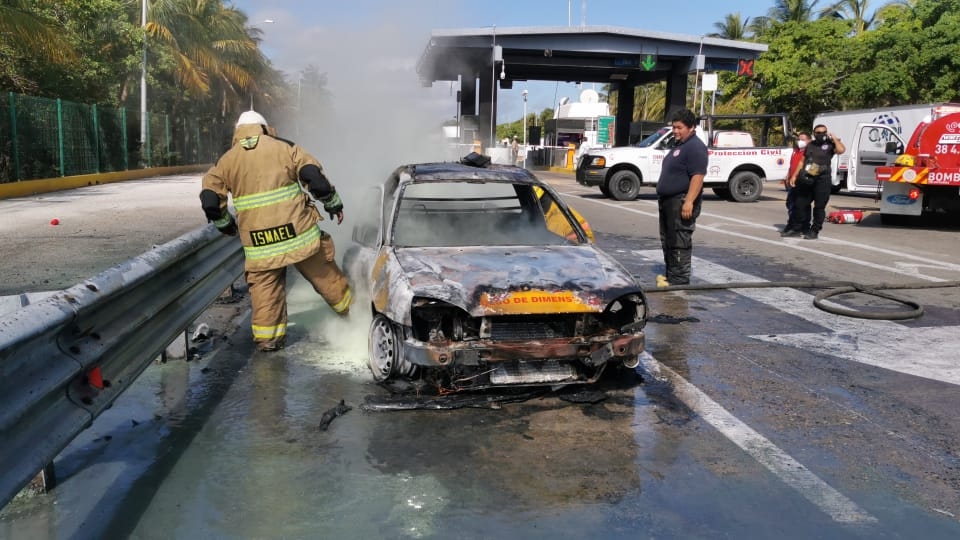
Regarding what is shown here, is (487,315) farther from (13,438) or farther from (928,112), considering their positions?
(928,112)

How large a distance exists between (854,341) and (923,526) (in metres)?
3.15

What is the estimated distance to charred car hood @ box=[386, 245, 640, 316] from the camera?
13.8 feet

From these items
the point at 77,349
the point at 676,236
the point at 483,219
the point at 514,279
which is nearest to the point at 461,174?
the point at 483,219

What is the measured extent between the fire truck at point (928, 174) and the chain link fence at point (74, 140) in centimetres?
1891

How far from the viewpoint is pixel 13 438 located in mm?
2414

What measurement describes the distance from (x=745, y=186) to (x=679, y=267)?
13.4m

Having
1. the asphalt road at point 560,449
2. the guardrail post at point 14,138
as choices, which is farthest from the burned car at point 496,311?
the guardrail post at point 14,138

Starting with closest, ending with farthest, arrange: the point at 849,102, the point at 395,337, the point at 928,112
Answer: the point at 395,337
the point at 928,112
the point at 849,102

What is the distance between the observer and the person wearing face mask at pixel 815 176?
11.5 metres

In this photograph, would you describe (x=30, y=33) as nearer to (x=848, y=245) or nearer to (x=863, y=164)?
(x=848, y=245)

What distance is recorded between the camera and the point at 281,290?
5.52 meters

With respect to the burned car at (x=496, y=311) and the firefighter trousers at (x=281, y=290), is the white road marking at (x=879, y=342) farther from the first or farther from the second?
the firefighter trousers at (x=281, y=290)

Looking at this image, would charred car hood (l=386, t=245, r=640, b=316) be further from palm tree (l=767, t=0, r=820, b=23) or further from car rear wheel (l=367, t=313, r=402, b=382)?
palm tree (l=767, t=0, r=820, b=23)

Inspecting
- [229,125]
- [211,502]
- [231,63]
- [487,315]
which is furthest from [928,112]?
[229,125]
